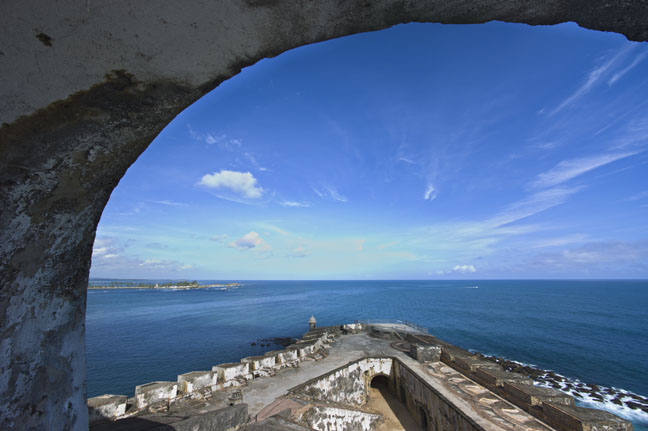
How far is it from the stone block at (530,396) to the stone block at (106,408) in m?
14.4

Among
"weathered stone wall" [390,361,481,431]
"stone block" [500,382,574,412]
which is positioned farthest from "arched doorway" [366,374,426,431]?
"stone block" [500,382,574,412]

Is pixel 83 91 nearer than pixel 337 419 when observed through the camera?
Yes

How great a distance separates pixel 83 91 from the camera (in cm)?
165

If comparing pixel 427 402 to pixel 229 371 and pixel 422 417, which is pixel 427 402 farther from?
pixel 229 371

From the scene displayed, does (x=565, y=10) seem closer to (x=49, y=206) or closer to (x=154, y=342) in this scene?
(x=49, y=206)

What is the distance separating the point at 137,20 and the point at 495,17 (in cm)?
221

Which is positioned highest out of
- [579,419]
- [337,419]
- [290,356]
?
[290,356]

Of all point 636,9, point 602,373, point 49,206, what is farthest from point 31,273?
point 602,373

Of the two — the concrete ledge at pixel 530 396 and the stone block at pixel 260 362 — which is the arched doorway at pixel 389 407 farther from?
the stone block at pixel 260 362

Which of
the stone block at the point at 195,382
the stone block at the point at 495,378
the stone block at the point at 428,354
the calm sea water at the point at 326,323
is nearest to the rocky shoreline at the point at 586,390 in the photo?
the calm sea water at the point at 326,323

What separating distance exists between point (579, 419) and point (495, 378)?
4002 mm

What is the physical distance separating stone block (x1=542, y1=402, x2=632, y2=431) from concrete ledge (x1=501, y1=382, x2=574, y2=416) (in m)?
0.43

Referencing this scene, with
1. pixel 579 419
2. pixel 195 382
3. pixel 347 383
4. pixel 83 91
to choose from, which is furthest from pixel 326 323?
pixel 83 91

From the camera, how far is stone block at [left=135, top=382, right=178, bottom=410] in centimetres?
800
